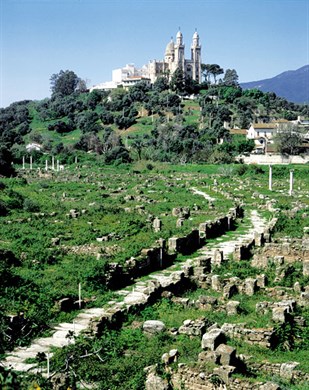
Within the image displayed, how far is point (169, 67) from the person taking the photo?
17600cm

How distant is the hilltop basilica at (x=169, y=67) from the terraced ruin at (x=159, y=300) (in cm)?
13916

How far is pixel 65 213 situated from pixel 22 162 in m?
59.9

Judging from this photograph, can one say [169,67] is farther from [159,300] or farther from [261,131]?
[159,300]

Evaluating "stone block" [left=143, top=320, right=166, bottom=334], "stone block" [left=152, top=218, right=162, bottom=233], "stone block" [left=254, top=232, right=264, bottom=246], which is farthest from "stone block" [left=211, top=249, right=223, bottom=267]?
"stone block" [left=143, top=320, right=166, bottom=334]

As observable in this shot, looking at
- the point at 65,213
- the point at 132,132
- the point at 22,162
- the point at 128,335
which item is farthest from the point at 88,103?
the point at 128,335

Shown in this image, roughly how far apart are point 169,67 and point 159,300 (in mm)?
164948

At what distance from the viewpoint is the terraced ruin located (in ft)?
37.6

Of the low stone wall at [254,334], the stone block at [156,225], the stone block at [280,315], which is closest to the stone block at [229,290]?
the stone block at [280,315]

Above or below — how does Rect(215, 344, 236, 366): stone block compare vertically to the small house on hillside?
below

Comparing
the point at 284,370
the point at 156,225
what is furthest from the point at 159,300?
the point at 156,225

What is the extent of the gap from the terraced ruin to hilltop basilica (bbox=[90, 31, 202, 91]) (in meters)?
139

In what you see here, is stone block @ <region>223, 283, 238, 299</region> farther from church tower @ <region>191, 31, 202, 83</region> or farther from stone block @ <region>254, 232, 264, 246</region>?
church tower @ <region>191, 31, 202, 83</region>

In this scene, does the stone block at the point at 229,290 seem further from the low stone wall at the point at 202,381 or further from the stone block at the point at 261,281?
the low stone wall at the point at 202,381

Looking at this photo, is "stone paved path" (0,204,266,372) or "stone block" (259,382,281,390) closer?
"stone block" (259,382,281,390)
